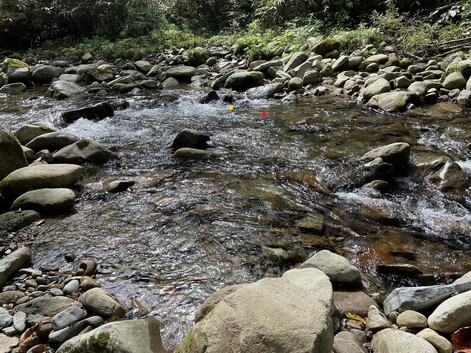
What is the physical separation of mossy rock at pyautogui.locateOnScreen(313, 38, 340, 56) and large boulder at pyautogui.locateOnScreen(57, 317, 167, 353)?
36.7 ft

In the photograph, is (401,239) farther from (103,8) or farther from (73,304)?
(103,8)

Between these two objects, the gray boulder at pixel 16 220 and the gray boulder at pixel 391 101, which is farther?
the gray boulder at pixel 391 101

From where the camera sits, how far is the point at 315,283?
2.83 metres

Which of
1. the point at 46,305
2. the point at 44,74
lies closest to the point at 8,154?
the point at 46,305

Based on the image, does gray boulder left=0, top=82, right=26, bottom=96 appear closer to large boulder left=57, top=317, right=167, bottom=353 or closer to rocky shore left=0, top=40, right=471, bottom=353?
rocky shore left=0, top=40, right=471, bottom=353

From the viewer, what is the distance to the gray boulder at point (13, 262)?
133 inches

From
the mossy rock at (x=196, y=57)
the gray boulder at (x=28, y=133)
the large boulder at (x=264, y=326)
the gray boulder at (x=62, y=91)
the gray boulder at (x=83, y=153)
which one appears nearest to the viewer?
the large boulder at (x=264, y=326)

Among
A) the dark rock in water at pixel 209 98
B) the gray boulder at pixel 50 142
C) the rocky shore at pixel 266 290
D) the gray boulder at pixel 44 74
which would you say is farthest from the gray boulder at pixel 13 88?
the gray boulder at pixel 50 142

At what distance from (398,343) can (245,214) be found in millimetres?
2335

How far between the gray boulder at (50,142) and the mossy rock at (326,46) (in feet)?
27.1

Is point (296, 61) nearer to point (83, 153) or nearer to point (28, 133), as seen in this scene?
point (83, 153)

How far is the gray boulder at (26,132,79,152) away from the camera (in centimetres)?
661

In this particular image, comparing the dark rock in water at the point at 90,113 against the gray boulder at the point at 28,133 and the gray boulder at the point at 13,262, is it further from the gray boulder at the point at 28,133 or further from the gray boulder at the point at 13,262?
the gray boulder at the point at 13,262

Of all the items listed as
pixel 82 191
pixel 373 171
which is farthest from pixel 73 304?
pixel 373 171
